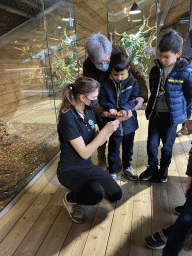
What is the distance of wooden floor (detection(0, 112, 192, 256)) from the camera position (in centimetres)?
142

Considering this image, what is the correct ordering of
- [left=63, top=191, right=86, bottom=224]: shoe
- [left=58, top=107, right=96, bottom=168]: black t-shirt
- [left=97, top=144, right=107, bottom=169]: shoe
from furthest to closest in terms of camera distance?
[left=97, top=144, right=107, bottom=169]: shoe
[left=63, top=191, right=86, bottom=224]: shoe
[left=58, top=107, right=96, bottom=168]: black t-shirt

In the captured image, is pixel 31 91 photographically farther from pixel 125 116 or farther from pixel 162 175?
pixel 162 175

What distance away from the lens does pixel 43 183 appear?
2244mm

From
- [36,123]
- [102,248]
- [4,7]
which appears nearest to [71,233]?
[102,248]

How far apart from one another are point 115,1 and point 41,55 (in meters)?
2.92

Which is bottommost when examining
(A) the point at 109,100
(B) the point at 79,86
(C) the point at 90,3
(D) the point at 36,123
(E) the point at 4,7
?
(D) the point at 36,123

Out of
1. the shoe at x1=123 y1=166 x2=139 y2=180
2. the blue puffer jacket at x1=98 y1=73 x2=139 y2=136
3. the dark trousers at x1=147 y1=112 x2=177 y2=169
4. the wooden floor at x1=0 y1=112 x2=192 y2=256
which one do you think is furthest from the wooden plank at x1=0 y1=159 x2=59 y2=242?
the dark trousers at x1=147 y1=112 x2=177 y2=169

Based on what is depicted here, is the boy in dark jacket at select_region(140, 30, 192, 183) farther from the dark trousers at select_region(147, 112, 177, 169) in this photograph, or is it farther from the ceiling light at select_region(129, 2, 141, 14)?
the ceiling light at select_region(129, 2, 141, 14)

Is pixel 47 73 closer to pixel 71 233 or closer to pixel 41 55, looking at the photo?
pixel 41 55

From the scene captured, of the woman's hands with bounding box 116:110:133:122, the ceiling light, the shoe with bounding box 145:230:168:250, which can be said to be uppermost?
the ceiling light

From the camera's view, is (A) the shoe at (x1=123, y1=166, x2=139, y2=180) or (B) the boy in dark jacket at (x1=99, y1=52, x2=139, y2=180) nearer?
(B) the boy in dark jacket at (x1=99, y1=52, x2=139, y2=180)

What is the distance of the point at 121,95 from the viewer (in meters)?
1.93

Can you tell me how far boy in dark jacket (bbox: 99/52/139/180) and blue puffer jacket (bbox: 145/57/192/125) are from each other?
0.19 metres

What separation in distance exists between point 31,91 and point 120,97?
100 centimetres
